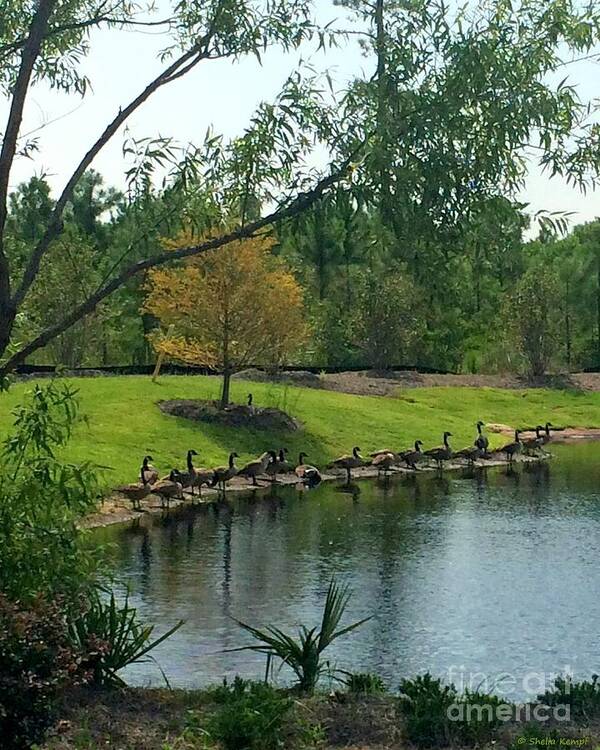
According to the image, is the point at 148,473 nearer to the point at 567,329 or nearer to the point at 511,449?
the point at 511,449

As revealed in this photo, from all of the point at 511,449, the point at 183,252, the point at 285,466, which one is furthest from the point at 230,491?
the point at 183,252

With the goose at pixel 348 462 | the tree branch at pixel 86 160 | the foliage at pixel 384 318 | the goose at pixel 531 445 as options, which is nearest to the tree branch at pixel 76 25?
the tree branch at pixel 86 160

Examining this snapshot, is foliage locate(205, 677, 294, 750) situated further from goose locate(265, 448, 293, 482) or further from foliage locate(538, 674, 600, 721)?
goose locate(265, 448, 293, 482)

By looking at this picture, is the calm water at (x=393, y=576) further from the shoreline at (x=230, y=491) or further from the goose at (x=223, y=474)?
the goose at (x=223, y=474)

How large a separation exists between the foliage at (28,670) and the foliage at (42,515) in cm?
194

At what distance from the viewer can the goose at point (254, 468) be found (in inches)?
1416

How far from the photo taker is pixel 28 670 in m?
8.77

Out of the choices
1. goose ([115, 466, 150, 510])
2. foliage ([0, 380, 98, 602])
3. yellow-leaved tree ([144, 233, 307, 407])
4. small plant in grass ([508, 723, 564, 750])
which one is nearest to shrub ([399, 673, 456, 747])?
small plant in grass ([508, 723, 564, 750])

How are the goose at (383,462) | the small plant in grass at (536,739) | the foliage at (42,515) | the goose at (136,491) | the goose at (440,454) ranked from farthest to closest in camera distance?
the goose at (440,454)
the goose at (383,462)
the goose at (136,491)
the foliage at (42,515)
the small plant in grass at (536,739)

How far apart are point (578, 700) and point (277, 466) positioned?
2681 centimetres

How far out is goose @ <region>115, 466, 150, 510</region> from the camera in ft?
100

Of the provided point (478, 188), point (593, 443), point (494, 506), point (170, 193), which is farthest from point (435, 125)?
point (593, 443)

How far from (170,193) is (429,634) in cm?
852

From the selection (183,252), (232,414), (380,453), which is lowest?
(380,453)
